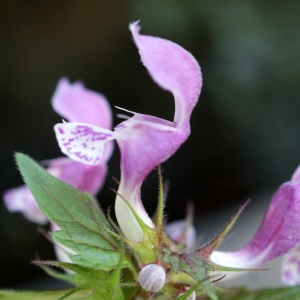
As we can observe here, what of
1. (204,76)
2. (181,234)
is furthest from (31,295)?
(204,76)

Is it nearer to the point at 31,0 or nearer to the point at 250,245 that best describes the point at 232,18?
the point at 31,0

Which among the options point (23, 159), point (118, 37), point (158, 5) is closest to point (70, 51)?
point (118, 37)

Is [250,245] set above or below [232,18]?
below

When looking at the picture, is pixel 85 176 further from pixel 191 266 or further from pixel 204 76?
pixel 204 76

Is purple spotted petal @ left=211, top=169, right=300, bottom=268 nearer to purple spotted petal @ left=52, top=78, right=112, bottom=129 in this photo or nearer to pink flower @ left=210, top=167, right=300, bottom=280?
pink flower @ left=210, top=167, right=300, bottom=280

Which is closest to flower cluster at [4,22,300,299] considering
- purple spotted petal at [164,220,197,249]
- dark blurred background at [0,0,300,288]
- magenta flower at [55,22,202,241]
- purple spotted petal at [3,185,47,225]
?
magenta flower at [55,22,202,241]

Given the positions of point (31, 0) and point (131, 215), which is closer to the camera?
point (131, 215)
